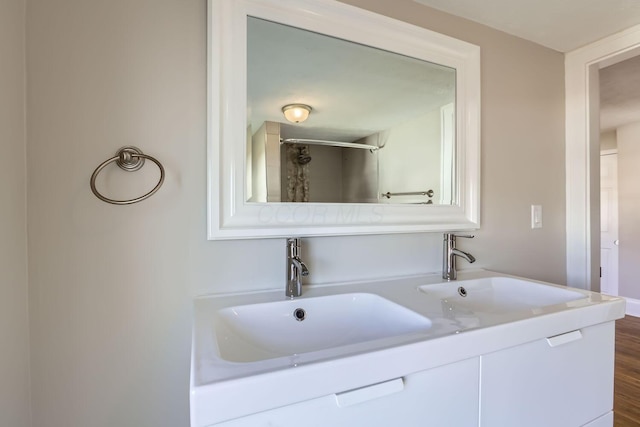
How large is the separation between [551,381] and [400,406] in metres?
0.45

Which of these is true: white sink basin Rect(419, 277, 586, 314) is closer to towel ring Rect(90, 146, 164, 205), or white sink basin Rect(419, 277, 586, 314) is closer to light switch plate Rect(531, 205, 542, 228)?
light switch plate Rect(531, 205, 542, 228)

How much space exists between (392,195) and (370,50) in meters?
0.52

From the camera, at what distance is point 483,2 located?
1.21m

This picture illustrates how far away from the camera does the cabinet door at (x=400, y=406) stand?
51 cm

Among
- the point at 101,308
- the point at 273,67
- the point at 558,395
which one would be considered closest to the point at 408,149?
the point at 273,67

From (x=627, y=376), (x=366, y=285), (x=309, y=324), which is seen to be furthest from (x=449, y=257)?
(x=627, y=376)

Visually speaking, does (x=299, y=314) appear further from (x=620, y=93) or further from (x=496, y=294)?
(x=620, y=93)

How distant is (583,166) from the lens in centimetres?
153

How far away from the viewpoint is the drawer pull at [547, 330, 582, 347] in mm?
760

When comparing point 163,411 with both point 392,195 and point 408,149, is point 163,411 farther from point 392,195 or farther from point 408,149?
point 408,149

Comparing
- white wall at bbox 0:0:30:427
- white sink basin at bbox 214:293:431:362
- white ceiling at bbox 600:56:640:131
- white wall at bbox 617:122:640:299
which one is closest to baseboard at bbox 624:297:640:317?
white wall at bbox 617:122:640:299

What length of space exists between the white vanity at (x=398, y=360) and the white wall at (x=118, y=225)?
14 cm

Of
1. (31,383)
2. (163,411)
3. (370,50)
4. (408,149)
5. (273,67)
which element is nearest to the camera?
(31,383)

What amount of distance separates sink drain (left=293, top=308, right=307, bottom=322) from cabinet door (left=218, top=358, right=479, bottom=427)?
1.22ft
